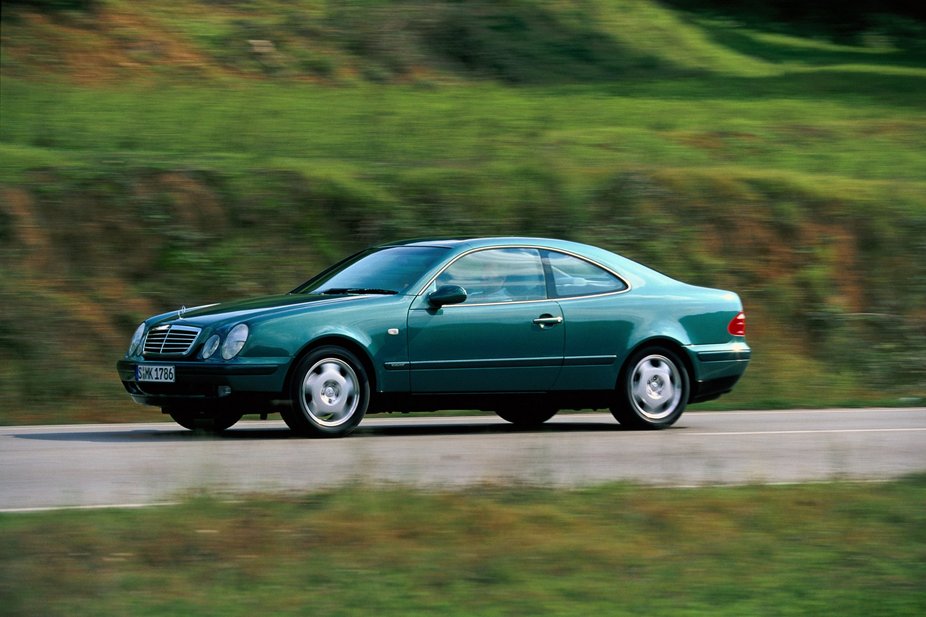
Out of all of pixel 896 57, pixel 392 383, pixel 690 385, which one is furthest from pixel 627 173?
pixel 896 57

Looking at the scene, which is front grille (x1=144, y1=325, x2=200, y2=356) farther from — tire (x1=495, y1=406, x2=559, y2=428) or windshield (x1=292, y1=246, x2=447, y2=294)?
tire (x1=495, y1=406, x2=559, y2=428)

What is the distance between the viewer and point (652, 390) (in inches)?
484

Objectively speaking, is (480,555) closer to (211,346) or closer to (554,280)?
(211,346)

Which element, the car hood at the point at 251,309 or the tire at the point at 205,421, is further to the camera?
the tire at the point at 205,421

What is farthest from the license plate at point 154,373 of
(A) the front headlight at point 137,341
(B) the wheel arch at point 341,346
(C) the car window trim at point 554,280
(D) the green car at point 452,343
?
(C) the car window trim at point 554,280

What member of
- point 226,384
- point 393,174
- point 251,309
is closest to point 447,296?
point 251,309

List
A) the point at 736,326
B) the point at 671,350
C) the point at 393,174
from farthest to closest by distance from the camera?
1. the point at 393,174
2. the point at 736,326
3. the point at 671,350

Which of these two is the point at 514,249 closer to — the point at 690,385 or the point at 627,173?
the point at 690,385

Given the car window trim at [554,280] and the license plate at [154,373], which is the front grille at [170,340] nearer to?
the license plate at [154,373]

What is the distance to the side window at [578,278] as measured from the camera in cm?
1212

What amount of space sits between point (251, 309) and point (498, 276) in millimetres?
2001

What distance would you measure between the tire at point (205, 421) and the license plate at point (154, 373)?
0.43 metres

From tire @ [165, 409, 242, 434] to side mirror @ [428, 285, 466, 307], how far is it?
1.73 metres

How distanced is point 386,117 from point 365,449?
14.3 meters
